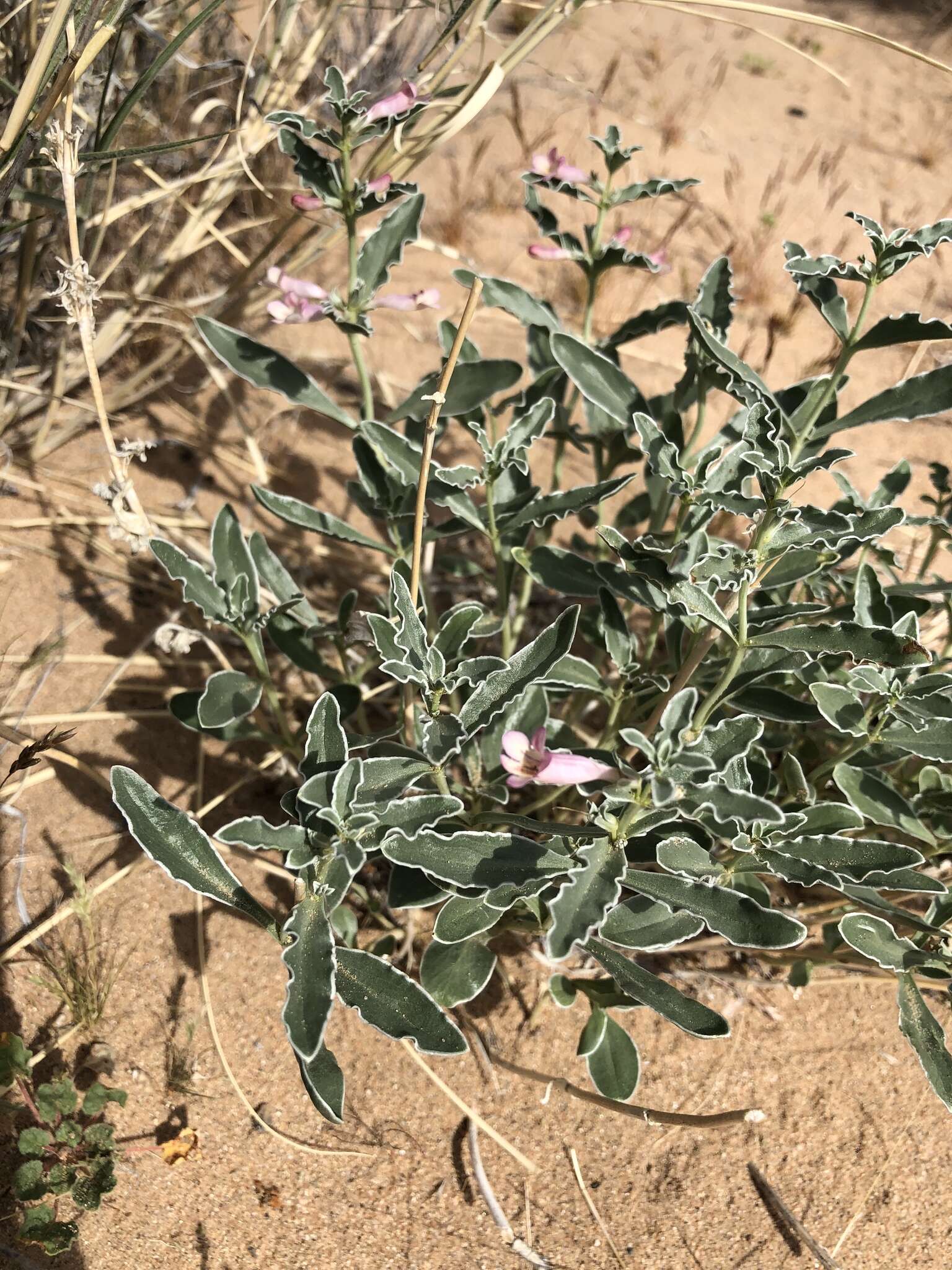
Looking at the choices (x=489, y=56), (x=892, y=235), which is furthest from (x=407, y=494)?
(x=489, y=56)

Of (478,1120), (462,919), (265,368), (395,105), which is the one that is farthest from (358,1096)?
(395,105)

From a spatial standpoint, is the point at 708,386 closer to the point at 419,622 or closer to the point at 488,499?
the point at 488,499

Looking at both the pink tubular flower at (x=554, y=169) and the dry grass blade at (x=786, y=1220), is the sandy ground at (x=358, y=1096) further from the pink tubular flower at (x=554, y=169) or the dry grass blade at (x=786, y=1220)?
the pink tubular flower at (x=554, y=169)

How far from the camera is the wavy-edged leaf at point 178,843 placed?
1309 mm

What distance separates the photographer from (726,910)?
1.25 m

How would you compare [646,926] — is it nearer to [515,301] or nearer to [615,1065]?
[615,1065]

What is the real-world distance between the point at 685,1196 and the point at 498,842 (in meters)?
0.71

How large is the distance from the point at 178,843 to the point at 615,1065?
2.22 feet

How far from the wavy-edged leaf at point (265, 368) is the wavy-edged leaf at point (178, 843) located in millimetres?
683

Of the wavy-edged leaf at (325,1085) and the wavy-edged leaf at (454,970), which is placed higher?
the wavy-edged leaf at (454,970)

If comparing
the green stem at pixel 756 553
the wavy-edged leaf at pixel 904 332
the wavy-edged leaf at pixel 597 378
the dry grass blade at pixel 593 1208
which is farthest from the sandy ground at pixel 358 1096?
the wavy-edged leaf at pixel 904 332

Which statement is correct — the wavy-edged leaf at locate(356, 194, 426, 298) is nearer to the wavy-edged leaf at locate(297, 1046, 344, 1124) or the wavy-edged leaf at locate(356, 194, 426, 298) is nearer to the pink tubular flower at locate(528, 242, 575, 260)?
the pink tubular flower at locate(528, 242, 575, 260)

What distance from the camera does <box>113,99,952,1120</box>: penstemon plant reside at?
1.25 m

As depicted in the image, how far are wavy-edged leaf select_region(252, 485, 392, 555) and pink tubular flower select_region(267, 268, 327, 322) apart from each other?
27 centimetres
